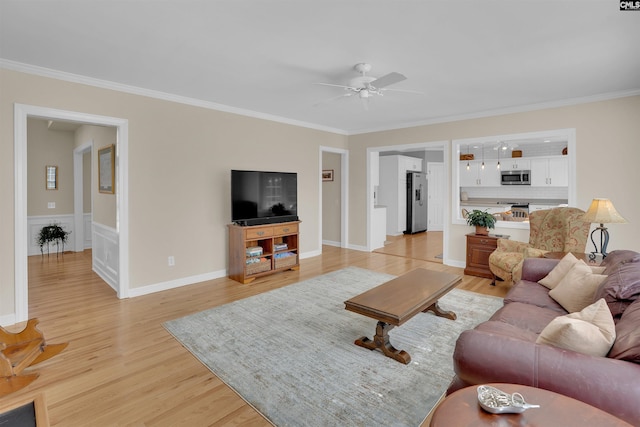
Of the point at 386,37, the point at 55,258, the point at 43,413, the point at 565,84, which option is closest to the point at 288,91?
the point at 386,37

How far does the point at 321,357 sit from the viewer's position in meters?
2.59

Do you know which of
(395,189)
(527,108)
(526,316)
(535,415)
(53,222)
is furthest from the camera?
(395,189)

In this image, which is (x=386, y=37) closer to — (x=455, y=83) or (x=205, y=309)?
(x=455, y=83)

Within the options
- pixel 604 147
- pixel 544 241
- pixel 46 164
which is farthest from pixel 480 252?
pixel 46 164

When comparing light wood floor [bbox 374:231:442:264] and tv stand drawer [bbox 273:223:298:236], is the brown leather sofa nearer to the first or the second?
tv stand drawer [bbox 273:223:298:236]

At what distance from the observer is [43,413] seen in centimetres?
122

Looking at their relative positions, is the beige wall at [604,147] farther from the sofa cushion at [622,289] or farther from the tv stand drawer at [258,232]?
the tv stand drawer at [258,232]

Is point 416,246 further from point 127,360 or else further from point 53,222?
point 53,222

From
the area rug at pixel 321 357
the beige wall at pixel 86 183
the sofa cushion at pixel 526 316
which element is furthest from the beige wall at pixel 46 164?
the sofa cushion at pixel 526 316

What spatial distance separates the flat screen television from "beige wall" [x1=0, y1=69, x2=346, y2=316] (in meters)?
0.39

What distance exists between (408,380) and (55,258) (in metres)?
6.99

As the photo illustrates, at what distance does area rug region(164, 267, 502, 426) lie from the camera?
200cm

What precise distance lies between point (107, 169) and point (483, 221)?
5668 mm

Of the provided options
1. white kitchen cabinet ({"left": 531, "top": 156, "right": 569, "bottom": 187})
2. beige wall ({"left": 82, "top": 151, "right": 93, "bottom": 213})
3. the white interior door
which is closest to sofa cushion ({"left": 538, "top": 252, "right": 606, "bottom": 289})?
white kitchen cabinet ({"left": 531, "top": 156, "right": 569, "bottom": 187})
